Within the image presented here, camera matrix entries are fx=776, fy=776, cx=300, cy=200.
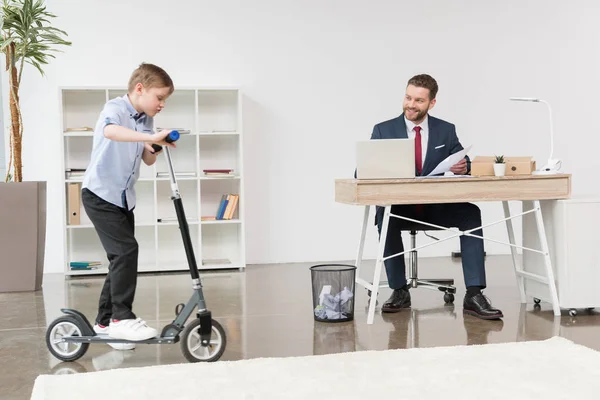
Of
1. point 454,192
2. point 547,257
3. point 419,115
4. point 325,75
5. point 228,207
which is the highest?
point 325,75

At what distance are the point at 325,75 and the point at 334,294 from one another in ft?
11.0

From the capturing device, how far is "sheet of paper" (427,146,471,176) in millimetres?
4004

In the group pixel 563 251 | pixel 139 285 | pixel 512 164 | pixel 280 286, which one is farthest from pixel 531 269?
pixel 139 285

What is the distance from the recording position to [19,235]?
5.64 meters

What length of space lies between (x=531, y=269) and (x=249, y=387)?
2345mm

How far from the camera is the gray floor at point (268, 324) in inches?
134

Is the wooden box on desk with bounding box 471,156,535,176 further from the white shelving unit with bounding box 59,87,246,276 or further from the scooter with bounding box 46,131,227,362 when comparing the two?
the white shelving unit with bounding box 59,87,246,276

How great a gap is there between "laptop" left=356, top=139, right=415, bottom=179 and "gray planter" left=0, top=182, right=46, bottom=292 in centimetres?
277

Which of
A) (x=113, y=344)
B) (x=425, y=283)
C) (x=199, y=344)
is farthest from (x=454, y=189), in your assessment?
(x=113, y=344)

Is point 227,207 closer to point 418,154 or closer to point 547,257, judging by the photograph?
point 418,154

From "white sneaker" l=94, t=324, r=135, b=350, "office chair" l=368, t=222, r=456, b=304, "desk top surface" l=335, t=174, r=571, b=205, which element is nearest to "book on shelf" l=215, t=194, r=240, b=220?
"office chair" l=368, t=222, r=456, b=304

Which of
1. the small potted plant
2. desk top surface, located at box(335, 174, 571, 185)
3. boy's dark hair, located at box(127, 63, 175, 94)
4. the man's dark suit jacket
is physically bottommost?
desk top surface, located at box(335, 174, 571, 185)

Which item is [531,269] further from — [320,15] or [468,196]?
[320,15]

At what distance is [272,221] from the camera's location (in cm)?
707
